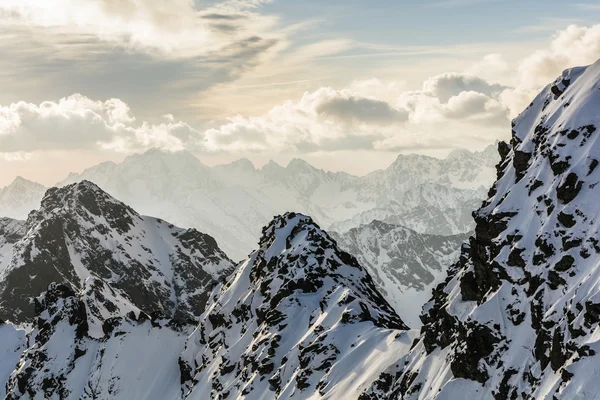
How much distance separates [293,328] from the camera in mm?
132125

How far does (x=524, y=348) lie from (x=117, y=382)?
142 m

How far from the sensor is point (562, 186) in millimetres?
79750

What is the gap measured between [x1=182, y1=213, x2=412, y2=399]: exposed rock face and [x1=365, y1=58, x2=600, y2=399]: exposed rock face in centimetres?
1584

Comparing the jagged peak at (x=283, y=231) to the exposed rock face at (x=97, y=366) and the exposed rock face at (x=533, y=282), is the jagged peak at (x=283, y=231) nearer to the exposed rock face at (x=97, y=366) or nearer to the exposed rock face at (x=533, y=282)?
the exposed rock face at (x=97, y=366)

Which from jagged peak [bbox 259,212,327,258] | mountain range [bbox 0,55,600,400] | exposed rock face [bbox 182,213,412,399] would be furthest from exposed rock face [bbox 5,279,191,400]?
jagged peak [bbox 259,212,327,258]

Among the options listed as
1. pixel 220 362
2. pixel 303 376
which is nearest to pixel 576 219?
pixel 303 376

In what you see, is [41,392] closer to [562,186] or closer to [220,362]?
[220,362]

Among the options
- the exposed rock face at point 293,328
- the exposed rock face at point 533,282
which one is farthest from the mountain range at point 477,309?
the exposed rock face at point 293,328

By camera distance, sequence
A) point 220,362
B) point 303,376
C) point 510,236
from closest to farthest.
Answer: point 510,236, point 303,376, point 220,362

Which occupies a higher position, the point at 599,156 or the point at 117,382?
the point at 599,156

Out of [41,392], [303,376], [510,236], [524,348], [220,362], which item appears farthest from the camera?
[41,392]

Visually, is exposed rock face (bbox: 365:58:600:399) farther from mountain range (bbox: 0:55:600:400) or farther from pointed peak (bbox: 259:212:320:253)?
pointed peak (bbox: 259:212:320:253)

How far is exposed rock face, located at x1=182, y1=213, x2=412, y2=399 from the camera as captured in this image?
114 metres

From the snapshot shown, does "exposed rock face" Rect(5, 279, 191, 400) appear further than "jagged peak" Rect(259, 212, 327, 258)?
Yes
